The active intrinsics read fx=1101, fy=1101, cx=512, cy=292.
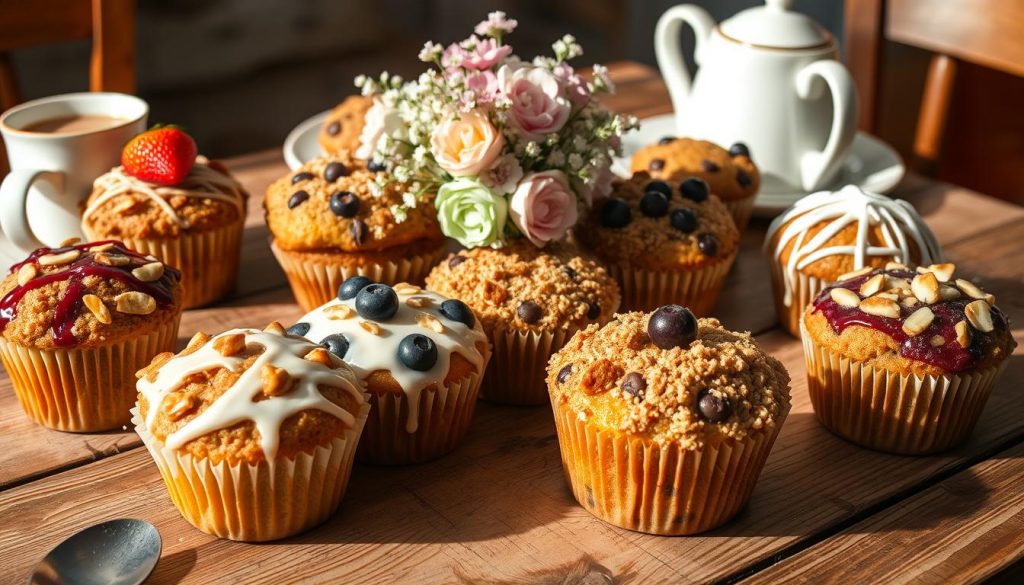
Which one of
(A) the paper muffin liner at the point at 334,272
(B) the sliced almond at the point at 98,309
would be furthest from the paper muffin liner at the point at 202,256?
(B) the sliced almond at the point at 98,309

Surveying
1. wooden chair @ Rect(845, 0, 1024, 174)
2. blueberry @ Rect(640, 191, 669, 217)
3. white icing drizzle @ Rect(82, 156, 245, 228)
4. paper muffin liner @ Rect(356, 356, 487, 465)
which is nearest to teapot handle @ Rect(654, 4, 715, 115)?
blueberry @ Rect(640, 191, 669, 217)

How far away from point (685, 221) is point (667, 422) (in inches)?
28.4

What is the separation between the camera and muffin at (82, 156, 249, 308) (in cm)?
227

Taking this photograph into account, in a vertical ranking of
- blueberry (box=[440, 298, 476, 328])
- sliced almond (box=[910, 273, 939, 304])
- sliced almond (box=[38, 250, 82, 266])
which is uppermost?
sliced almond (box=[38, 250, 82, 266])

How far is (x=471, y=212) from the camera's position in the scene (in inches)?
83.3

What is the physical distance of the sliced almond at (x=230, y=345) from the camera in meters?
1.69

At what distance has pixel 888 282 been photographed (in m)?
1.99

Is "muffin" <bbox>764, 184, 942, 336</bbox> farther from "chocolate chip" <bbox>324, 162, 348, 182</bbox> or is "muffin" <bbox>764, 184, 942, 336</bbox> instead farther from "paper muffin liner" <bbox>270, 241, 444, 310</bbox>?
"chocolate chip" <bbox>324, 162, 348, 182</bbox>

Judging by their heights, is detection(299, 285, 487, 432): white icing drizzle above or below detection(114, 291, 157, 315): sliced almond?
below

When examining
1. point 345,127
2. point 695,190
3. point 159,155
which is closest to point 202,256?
point 159,155

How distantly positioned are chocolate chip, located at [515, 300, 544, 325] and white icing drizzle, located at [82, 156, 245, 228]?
75 cm

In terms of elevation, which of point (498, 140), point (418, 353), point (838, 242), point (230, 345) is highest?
point (498, 140)

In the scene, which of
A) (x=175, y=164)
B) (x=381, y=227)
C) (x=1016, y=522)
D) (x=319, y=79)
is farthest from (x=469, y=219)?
(x=319, y=79)

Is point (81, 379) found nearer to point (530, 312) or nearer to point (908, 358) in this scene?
point (530, 312)
